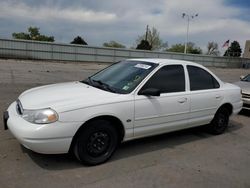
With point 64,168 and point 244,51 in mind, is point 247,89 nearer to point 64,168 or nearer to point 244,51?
point 64,168

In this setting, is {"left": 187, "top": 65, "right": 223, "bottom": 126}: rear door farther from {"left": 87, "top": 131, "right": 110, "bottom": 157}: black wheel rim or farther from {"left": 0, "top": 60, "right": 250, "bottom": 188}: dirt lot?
{"left": 87, "top": 131, "right": 110, "bottom": 157}: black wheel rim

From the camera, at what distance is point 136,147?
506 cm

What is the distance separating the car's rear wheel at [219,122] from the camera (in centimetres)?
616

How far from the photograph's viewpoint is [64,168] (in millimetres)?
4043

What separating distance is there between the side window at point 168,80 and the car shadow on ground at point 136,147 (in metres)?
1.01

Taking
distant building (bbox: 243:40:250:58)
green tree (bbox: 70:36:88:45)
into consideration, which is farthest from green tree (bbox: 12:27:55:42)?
distant building (bbox: 243:40:250:58)

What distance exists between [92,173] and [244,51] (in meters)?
93.3

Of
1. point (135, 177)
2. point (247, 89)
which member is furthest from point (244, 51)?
point (135, 177)

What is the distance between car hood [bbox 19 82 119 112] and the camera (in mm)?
3977

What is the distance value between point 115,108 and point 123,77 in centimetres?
87

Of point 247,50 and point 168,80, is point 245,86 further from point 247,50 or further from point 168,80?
point 247,50

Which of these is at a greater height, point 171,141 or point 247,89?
point 247,89

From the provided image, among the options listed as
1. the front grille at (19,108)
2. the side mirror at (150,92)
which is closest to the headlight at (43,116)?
the front grille at (19,108)

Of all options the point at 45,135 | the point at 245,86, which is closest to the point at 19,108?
the point at 45,135
